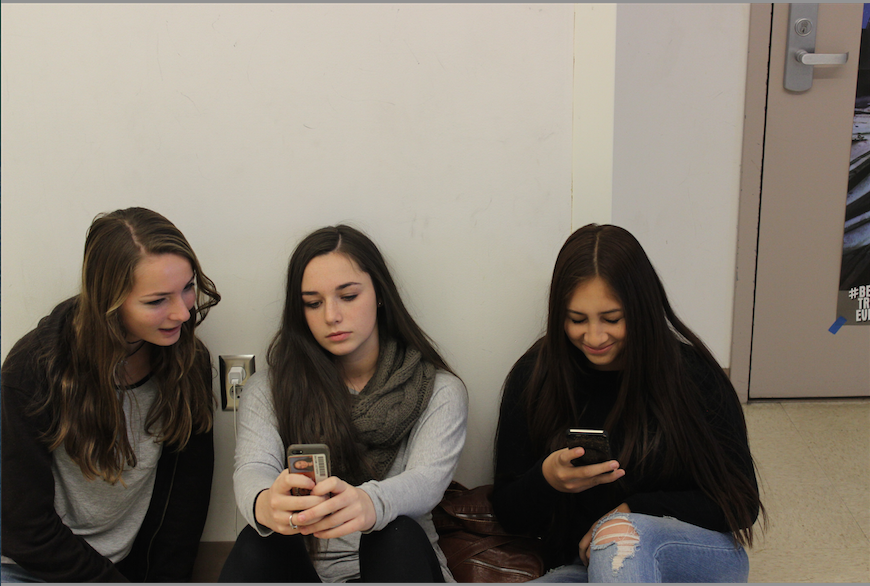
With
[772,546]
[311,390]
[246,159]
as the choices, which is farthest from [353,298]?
[772,546]

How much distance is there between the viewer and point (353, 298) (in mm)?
1461

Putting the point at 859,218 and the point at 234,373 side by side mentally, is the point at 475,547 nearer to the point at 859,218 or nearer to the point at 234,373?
the point at 234,373

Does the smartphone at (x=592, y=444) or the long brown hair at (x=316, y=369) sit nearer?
the smartphone at (x=592, y=444)

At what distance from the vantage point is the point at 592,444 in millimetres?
1262

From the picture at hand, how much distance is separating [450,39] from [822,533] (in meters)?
1.72

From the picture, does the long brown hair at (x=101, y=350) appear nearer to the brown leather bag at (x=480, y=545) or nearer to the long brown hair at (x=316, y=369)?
the long brown hair at (x=316, y=369)

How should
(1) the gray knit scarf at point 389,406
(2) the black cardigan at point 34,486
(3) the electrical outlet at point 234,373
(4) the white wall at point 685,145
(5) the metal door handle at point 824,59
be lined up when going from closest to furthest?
(2) the black cardigan at point 34,486 → (1) the gray knit scarf at point 389,406 → (3) the electrical outlet at point 234,373 → (5) the metal door handle at point 824,59 → (4) the white wall at point 685,145

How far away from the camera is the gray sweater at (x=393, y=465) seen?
1.30 m

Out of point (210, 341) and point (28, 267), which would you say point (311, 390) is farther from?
point (28, 267)

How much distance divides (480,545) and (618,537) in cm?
39

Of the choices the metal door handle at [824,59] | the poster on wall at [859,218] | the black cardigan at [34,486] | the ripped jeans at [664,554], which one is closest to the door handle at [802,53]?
the metal door handle at [824,59]

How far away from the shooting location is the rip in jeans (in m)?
1.24

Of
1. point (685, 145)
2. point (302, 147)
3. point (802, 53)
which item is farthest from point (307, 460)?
point (802, 53)

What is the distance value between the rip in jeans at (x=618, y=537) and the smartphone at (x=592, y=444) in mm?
138
